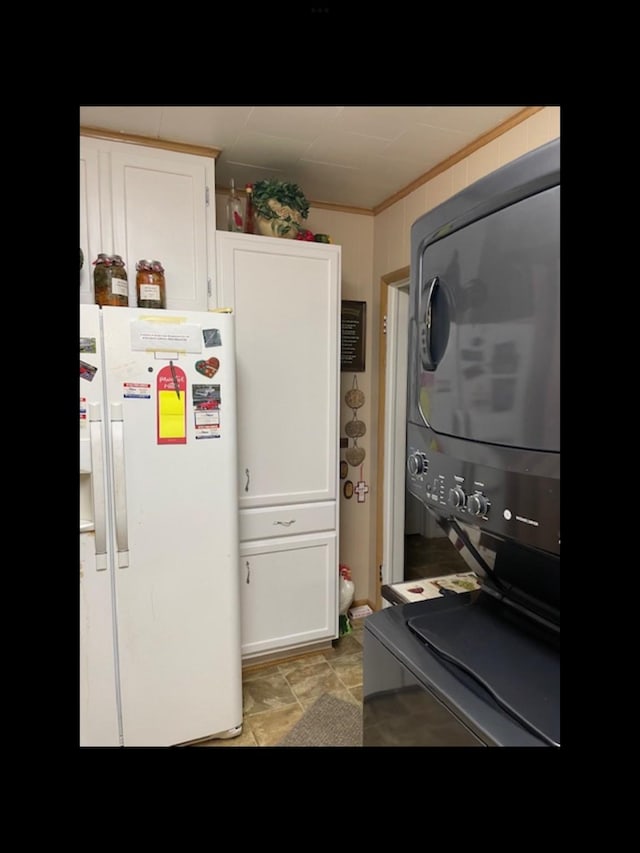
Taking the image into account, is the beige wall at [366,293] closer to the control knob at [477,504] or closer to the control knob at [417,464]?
the control knob at [417,464]

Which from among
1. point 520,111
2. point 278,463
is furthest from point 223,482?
point 520,111

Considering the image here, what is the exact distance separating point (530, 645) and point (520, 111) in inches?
72.3

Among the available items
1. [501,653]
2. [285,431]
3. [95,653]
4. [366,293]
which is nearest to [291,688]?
[95,653]

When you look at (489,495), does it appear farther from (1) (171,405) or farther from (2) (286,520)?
(2) (286,520)

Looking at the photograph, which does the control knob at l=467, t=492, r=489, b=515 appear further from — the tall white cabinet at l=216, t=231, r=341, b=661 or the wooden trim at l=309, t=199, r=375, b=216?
the wooden trim at l=309, t=199, r=375, b=216

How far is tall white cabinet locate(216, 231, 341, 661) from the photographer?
208cm

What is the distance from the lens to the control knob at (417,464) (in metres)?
0.77

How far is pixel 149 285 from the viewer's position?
5.98 ft

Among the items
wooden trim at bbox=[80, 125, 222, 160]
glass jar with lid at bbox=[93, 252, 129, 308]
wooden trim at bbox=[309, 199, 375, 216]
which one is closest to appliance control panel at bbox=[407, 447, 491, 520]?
glass jar with lid at bbox=[93, 252, 129, 308]

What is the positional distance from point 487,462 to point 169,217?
6.18 ft

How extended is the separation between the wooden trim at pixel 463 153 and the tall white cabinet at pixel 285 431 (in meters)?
0.58

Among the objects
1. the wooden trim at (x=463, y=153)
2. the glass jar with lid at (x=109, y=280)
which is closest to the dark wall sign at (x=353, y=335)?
the wooden trim at (x=463, y=153)

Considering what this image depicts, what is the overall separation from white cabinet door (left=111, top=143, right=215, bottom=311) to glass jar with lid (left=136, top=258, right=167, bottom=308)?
10 cm
